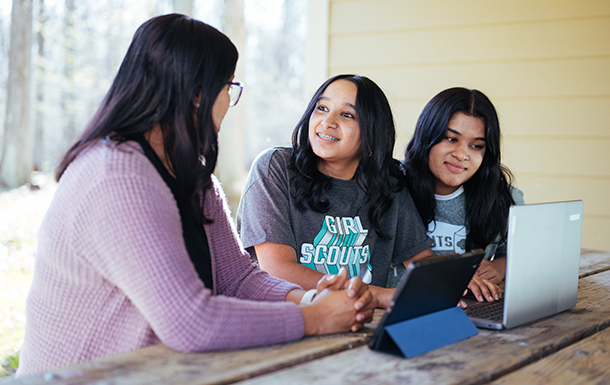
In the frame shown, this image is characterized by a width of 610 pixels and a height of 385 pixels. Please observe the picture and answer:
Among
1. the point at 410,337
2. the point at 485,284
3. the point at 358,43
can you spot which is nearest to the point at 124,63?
the point at 410,337

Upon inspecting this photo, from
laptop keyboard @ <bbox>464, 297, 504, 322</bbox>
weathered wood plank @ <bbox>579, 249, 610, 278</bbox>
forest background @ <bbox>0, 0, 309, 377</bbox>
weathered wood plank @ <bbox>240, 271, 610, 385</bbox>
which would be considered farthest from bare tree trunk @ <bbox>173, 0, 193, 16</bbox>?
weathered wood plank @ <bbox>240, 271, 610, 385</bbox>

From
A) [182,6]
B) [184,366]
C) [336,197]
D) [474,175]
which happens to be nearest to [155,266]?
[184,366]

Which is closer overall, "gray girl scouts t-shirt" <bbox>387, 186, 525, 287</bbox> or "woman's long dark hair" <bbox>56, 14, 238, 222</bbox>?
"woman's long dark hair" <bbox>56, 14, 238, 222</bbox>

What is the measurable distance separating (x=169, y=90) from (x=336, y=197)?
2.93ft

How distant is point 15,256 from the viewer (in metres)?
5.33

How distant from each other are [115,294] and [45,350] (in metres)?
0.18

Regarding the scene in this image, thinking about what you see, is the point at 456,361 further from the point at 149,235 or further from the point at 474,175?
the point at 474,175

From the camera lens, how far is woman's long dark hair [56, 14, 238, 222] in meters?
1.09

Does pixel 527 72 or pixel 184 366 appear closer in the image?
pixel 184 366

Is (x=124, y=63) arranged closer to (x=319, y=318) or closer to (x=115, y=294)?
(x=115, y=294)

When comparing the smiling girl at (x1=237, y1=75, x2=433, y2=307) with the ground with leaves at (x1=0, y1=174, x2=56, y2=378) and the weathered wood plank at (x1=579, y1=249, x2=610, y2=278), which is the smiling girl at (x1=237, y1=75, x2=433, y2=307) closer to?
the weathered wood plank at (x1=579, y1=249, x2=610, y2=278)

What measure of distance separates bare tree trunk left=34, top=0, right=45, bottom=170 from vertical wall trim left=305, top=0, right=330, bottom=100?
913cm

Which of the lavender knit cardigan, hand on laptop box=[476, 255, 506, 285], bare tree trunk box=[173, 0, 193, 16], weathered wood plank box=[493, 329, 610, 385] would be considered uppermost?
bare tree trunk box=[173, 0, 193, 16]

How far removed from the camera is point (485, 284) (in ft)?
5.26
